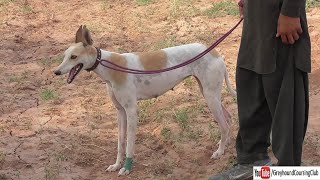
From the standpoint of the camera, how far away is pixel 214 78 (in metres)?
5.09

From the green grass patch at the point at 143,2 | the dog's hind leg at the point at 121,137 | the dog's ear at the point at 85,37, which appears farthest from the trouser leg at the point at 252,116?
the green grass patch at the point at 143,2

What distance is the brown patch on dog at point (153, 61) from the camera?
16.5 feet

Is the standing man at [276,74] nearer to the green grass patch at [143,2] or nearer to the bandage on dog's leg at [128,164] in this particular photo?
the bandage on dog's leg at [128,164]

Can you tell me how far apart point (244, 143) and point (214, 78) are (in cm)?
102

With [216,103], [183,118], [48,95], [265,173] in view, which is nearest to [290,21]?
[265,173]

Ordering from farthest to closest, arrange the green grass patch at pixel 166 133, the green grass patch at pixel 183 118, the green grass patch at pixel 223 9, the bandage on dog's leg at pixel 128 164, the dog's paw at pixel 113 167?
1. the green grass patch at pixel 223 9
2. the green grass patch at pixel 183 118
3. the green grass patch at pixel 166 133
4. the dog's paw at pixel 113 167
5. the bandage on dog's leg at pixel 128 164

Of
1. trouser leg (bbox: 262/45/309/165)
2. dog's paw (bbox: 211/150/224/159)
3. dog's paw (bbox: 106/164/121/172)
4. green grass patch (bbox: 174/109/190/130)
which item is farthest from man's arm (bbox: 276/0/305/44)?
green grass patch (bbox: 174/109/190/130)

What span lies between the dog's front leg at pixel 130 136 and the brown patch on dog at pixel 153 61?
1.30 feet

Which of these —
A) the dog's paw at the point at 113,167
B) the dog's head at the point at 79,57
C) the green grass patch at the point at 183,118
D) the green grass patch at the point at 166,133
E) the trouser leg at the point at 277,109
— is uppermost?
the dog's head at the point at 79,57

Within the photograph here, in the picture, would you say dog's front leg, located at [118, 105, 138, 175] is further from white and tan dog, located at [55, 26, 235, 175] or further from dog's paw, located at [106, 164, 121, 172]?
dog's paw, located at [106, 164, 121, 172]

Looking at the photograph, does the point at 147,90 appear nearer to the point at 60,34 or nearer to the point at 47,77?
the point at 47,77

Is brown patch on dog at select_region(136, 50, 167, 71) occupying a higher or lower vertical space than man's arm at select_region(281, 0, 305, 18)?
lower

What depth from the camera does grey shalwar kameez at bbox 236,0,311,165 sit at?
3.62 m

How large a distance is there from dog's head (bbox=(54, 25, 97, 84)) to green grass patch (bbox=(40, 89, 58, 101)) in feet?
7.16
